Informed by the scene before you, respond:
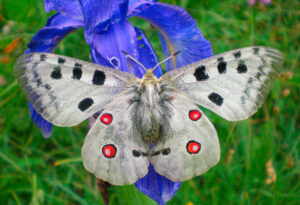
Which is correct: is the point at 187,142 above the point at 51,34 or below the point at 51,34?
below

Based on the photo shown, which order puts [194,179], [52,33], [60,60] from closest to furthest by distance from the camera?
[60,60]
[52,33]
[194,179]

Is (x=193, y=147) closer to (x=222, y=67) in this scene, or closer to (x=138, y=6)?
(x=222, y=67)

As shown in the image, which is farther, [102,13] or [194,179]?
[194,179]

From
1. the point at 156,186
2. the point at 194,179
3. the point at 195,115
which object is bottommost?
the point at 194,179

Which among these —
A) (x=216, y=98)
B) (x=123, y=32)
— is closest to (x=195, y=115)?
(x=216, y=98)

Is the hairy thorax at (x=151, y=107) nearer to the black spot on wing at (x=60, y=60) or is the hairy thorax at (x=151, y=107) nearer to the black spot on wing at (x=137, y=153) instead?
the black spot on wing at (x=137, y=153)

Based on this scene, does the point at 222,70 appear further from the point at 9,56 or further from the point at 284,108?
the point at 9,56

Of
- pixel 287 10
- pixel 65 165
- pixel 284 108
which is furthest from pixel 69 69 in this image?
pixel 287 10

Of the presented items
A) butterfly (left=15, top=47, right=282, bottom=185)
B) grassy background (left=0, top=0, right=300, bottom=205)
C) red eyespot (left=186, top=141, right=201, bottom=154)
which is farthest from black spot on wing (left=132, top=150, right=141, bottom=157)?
grassy background (left=0, top=0, right=300, bottom=205)
